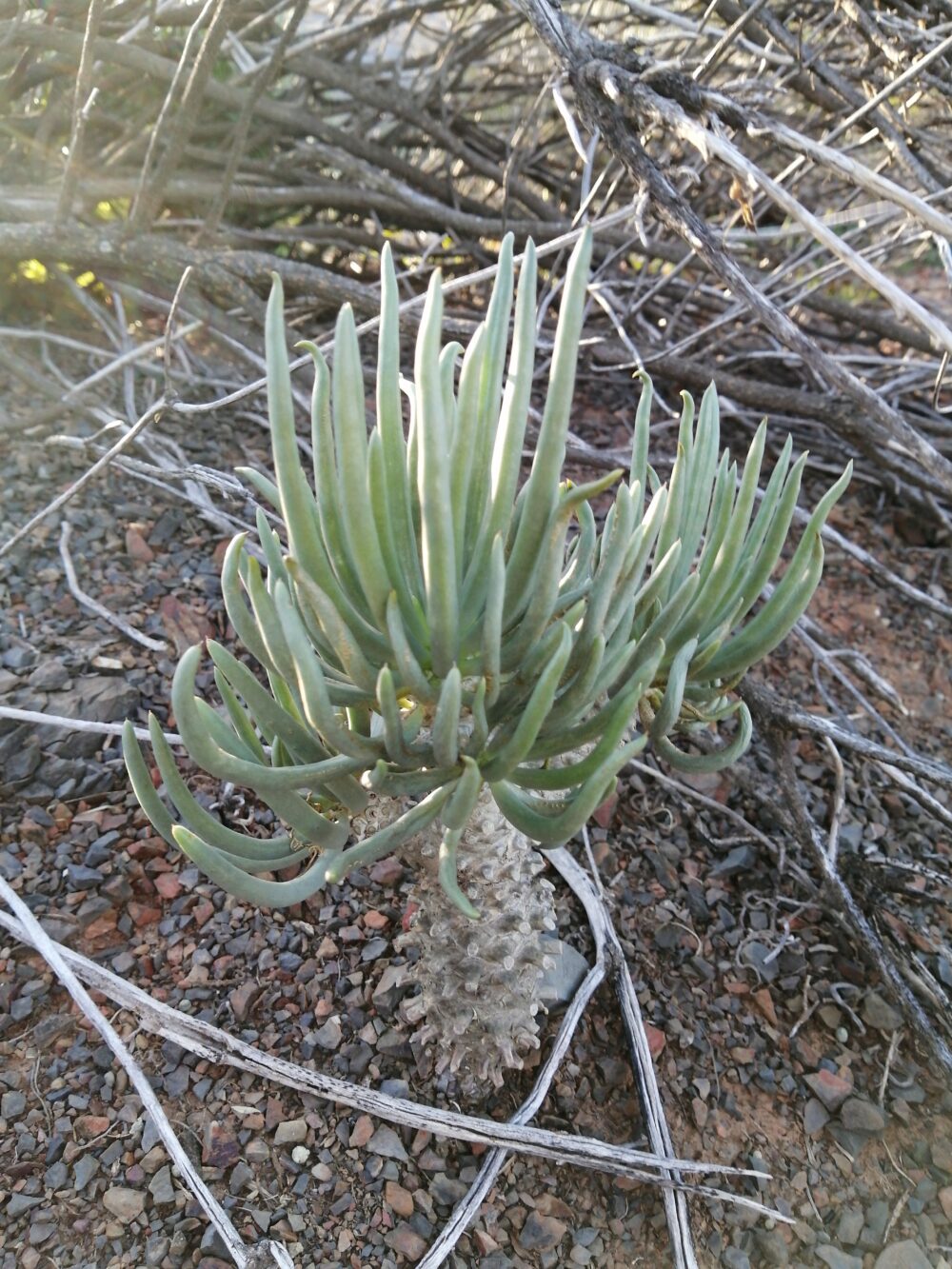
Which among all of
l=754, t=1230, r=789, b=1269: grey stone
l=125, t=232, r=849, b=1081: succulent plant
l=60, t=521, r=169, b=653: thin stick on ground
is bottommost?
l=754, t=1230, r=789, b=1269: grey stone

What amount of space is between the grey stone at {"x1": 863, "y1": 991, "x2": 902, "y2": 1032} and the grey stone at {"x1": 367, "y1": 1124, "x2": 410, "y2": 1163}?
73 cm

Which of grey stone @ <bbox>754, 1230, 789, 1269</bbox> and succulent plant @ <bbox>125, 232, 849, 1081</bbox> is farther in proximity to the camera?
grey stone @ <bbox>754, 1230, 789, 1269</bbox>

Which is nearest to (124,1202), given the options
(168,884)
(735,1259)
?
(168,884)

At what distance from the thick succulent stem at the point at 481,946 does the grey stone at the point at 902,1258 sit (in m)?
0.50

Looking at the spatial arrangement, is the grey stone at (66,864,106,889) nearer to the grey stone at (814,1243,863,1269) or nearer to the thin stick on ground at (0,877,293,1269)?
the thin stick on ground at (0,877,293,1269)

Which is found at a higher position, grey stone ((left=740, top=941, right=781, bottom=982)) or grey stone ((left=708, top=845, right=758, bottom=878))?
grey stone ((left=708, top=845, right=758, bottom=878))

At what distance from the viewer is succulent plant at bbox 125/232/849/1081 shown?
79cm

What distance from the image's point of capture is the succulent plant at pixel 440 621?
790mm

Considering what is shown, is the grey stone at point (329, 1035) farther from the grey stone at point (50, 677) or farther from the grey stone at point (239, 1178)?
the grey stone at point (50, 677)

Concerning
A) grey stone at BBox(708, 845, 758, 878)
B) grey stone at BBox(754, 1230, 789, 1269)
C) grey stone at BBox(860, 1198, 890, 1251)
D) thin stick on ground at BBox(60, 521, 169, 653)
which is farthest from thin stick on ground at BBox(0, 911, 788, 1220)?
thin stick on ground at BBox(60, 521, 169, 653)

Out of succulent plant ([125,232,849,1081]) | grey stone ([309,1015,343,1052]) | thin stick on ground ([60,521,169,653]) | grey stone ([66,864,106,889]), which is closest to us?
succulent plant ([125,232,849,1081])

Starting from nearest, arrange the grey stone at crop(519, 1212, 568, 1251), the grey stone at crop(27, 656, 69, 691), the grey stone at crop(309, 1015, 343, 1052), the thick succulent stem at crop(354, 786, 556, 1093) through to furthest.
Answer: the thick succulent stem at crop(354, 786, 556, 1093) → the grey stone at crop(519, 1212, 568, 1251) → the grey stone at crop(309, 1015, 343, 1052) → the grey stone at crop(27, 656, 69, 691)

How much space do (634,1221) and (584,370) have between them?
6.54 ft

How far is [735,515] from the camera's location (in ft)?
3.24
